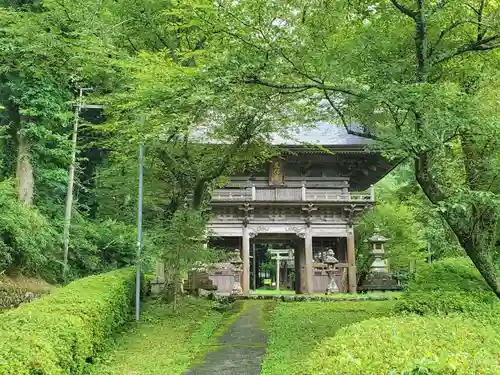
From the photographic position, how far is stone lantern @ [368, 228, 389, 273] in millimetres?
20859

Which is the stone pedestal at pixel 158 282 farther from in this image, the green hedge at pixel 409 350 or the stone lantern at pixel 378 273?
the stone lantern at pixel 378 273

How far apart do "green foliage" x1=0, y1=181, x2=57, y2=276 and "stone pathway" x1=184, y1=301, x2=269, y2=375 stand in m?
5.80

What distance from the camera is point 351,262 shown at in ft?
64.1

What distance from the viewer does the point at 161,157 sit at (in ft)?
39.3

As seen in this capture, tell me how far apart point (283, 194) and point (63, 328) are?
14.9 m

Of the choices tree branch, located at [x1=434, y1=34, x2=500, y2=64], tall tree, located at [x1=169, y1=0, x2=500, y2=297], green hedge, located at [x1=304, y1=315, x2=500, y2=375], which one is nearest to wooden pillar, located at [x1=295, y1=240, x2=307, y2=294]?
tall tree, located at [x1=169, y1=0, x2=500, y2=297]

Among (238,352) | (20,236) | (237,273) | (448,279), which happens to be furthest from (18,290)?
(448,279)

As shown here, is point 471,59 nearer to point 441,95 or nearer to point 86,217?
point 441,95

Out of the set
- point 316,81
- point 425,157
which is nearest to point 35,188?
point 316,81

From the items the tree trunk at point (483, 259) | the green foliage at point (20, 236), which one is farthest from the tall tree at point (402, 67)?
the green foliage at point (20, 236)

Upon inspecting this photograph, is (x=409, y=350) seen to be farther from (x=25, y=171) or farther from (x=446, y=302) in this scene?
(x=25, y=171)

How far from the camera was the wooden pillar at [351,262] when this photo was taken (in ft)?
63.6

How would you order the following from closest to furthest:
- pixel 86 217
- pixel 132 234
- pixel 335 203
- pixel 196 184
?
pixel 196 184, pixel 132 234, pixel 86 217, pixel 335 203

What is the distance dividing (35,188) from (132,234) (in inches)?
141
